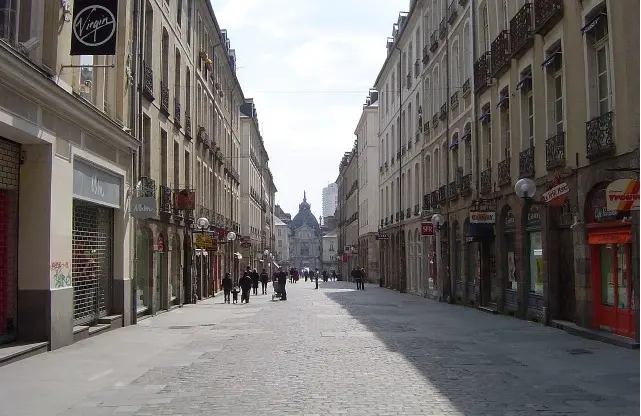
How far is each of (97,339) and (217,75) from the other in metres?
28.2

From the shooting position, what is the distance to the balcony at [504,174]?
21.7 meters

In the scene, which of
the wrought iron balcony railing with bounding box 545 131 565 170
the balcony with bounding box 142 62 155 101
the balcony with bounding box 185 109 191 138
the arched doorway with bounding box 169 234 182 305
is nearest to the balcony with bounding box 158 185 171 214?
the arched doorway with bounding box 169 234 182 305

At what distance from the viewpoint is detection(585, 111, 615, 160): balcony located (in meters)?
14.2

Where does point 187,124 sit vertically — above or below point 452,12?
below

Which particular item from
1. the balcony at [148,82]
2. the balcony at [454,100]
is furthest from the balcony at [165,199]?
the balcony at [454,100]

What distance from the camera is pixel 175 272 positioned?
1125 inches

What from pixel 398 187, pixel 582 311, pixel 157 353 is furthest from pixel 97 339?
pixel 398 187

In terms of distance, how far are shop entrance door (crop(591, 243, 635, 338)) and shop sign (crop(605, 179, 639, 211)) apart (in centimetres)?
→ 206

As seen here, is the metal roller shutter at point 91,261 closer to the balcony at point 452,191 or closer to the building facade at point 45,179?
the building facade at point 45,179

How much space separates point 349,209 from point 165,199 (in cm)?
6189

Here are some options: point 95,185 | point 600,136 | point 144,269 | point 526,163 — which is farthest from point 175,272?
point 600,136

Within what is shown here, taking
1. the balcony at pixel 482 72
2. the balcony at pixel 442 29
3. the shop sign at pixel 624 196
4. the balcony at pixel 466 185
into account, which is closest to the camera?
the shop sign at pixel 624 196

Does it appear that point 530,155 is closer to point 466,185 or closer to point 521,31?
point 521,31

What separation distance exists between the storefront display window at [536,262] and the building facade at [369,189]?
3474cm
